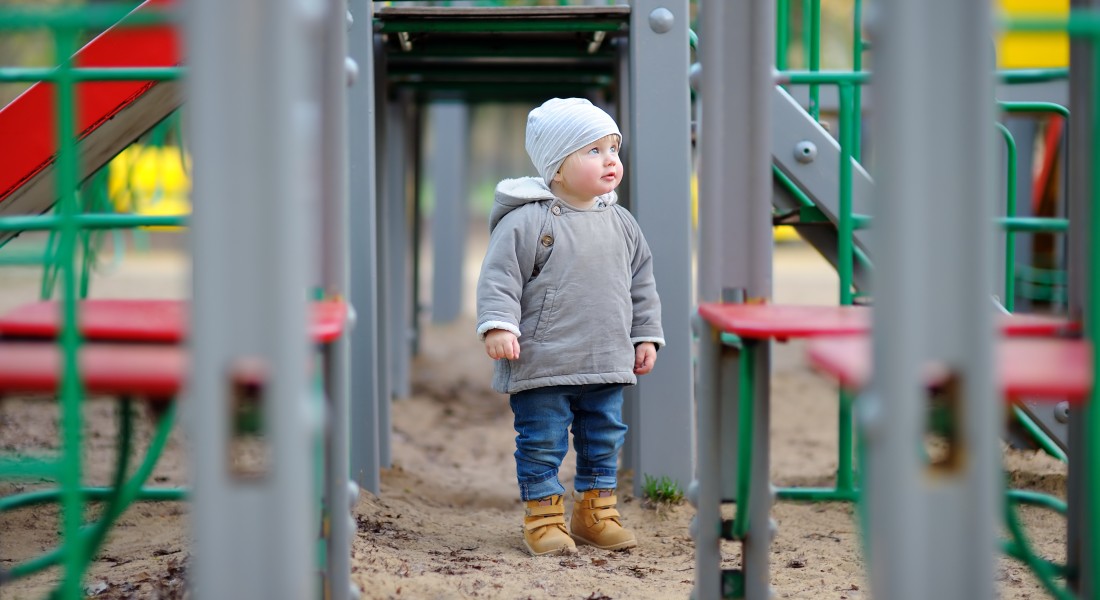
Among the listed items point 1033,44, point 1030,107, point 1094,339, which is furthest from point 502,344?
point 1033,44

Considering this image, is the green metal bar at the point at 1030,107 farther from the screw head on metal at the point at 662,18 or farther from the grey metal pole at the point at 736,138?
the grey metal pole at the point at 736,138

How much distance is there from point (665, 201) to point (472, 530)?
3.57 feet

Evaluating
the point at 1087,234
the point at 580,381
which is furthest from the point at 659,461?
the point at 1087,234

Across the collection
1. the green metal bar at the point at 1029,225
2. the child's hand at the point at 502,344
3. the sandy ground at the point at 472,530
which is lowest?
the sandy ground at the point at 472,530

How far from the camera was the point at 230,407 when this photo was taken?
1373 millimetres

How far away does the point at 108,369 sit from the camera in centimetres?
147

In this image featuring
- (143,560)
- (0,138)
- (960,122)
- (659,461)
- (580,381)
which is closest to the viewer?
(960,122)

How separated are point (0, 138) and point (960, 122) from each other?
102 inches

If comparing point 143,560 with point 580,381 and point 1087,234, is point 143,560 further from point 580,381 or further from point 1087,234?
point 1087,234

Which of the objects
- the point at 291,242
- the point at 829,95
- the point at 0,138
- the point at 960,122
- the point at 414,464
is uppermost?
the point at 829,95

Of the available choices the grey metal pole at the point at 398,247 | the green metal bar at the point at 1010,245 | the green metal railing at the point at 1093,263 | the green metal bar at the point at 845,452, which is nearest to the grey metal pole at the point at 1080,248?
the green metal railing at the point at 1093,263

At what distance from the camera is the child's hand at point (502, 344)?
104 inches

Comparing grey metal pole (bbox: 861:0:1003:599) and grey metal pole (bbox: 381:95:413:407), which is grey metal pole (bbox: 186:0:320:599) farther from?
grey metal pole (bbox: 381:95:413:407)

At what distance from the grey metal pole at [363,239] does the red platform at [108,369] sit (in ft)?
4.88
